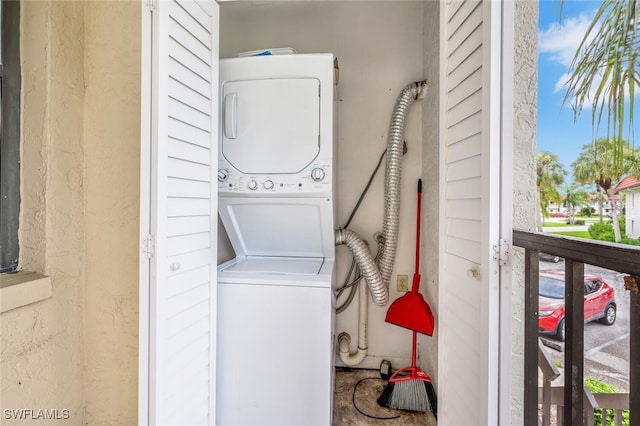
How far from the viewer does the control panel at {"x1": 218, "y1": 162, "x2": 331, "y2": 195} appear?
1.65 metres

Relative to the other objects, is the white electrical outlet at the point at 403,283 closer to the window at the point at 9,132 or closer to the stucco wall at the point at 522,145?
the stucco wall at the point at 522,145

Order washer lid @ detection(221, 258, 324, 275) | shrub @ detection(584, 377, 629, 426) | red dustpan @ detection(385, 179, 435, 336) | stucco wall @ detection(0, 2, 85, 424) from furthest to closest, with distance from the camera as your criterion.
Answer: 1. red dustpan @ detection(385, 179, 435, 336)
2. washer lid @ detection(221, 258, 324, 275)
3. stucco wall @ detection(0, 2, 85, 424)
4. shrub @ detection(584, 377, 629, 426)

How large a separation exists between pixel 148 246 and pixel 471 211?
1236 mm

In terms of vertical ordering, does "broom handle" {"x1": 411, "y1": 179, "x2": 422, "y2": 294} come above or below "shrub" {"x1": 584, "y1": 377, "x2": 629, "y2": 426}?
above

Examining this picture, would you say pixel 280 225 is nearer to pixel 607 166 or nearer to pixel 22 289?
pixel 22 289

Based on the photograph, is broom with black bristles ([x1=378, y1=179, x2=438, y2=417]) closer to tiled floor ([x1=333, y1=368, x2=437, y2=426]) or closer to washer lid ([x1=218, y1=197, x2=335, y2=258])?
tiled floor ([x1=333, y1=368, x2=437, y2=426])

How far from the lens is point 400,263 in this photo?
2.32 metres

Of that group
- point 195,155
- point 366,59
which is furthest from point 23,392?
point 366,59

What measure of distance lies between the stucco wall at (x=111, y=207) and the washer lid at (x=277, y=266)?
53cm

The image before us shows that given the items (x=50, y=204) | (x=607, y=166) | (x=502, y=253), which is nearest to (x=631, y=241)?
(x=607, y=166)

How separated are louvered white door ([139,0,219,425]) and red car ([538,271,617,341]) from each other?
1420 mm

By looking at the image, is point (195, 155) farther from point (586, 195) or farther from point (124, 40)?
point (586, 195)

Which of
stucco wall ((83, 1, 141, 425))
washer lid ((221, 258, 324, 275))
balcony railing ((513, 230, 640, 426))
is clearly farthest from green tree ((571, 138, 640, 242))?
stucco wall ((83, 1, 141, 425))

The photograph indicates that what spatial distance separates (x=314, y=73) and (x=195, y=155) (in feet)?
2.75
